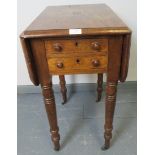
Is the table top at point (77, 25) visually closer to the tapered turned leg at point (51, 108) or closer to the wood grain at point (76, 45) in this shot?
the wood grain at point (76, 45)

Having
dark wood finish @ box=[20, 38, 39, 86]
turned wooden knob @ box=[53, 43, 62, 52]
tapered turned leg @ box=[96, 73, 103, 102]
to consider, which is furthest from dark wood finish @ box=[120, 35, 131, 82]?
tapered turned leg @ box=[96, 73, 103, 102]

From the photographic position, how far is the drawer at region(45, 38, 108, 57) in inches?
41.9

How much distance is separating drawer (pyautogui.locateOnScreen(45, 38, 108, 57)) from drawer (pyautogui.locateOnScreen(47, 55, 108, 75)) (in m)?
0.04

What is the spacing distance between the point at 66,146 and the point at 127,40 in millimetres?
785

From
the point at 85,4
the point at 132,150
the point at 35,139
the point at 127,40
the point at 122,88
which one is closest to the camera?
the point at 127,40

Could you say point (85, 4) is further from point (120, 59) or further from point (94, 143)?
point (94, 143)

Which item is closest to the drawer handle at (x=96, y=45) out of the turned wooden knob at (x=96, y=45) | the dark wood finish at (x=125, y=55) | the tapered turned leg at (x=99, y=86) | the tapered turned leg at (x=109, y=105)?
the turned wooden knob at (x=96, y=45)

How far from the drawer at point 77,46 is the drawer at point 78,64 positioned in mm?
36

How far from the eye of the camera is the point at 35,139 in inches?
60.0

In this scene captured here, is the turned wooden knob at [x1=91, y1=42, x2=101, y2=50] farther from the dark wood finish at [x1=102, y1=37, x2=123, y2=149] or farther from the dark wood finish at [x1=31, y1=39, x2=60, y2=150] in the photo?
the dark wood finish at [x1=31, y1=39, x2=60, y2=150]

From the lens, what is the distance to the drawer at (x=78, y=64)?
3.62ft

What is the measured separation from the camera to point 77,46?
1.08 m

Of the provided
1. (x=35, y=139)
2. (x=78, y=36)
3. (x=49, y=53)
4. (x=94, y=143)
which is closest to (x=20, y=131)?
(x=35, y=139)

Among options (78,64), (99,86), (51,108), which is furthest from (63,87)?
(78,64)
